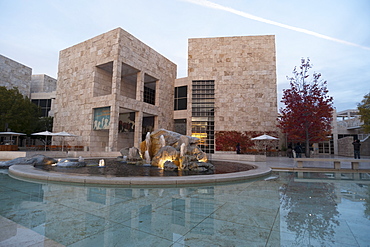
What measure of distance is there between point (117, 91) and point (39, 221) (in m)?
18.6

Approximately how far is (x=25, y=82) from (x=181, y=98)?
29.5 meters

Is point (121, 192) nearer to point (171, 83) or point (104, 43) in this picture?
point (104, 43)

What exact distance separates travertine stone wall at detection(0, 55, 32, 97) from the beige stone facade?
14823 mm

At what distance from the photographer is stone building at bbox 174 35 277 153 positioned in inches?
948

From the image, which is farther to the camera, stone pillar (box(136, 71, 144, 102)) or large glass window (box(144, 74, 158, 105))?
large glass window (box(144, 74, 158, 105))

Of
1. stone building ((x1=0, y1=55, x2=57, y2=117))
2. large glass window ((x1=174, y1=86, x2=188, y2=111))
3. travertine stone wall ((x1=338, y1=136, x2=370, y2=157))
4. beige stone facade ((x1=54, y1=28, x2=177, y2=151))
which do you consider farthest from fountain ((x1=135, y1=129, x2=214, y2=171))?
stone building ((x1=0, y1=55, x2=57, y2=117))

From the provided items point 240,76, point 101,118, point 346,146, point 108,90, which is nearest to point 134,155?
point 101,118

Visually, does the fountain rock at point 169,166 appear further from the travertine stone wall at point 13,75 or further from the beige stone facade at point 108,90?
the travertine stone wall at point 13,75

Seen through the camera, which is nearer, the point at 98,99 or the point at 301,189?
the point at 301,189

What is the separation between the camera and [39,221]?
2992 millimetres

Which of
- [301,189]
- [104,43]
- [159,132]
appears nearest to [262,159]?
[159,132]

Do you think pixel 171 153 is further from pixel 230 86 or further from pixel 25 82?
pixel 25 82

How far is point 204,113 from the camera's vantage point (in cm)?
2553

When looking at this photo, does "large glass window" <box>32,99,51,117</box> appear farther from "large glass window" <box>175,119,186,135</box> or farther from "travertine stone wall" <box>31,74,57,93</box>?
"large glass window" <box>175,119,186,135</box>
